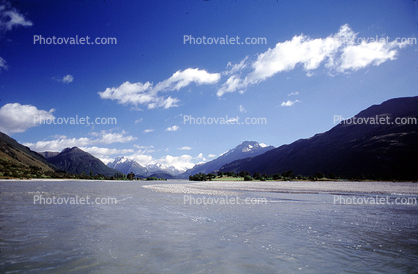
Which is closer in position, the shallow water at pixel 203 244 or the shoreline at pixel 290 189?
the shallow water at pixel 203 244

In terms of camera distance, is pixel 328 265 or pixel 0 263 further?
pixel 328 265

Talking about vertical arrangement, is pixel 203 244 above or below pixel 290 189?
above

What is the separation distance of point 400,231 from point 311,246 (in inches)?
294

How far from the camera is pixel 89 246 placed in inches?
387

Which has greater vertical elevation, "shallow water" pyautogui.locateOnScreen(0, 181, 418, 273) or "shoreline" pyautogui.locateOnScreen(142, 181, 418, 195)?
"shallow water" pyautogui.locateOnScreen(0, 181, 418, 273)

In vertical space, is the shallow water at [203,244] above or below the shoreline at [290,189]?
above

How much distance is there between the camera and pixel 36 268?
7.29 m

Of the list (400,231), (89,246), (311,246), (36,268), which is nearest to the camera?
(36,268)

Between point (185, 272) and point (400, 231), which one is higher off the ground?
point (185, 272)

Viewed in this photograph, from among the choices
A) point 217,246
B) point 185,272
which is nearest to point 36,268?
point 185,272

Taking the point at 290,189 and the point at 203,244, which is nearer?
the point at 203,244

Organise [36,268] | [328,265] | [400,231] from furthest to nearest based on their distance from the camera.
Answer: [400,231]
[328,265]
[36,268]

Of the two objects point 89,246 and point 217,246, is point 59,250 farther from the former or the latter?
point 217,246

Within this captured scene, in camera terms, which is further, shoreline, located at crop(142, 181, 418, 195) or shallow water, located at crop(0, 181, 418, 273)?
shoreline, located at crop(142, 181, 418, 195)
